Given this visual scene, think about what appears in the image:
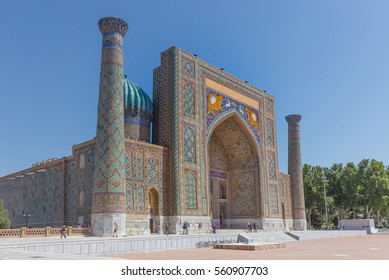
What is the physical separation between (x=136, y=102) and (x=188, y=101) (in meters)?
2.63

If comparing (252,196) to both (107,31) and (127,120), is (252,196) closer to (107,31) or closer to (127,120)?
(127,120)

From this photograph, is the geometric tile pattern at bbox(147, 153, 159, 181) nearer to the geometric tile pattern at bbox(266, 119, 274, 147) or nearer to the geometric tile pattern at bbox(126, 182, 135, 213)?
the geometric tile pattern at bbox(126, 182, 135, 213)

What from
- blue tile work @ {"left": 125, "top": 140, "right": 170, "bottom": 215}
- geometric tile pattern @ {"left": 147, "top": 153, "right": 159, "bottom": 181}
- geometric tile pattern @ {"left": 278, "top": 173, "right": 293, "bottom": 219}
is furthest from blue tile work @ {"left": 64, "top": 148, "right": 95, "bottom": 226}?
geometric tile pattern @ {"left": 278, "top": 173, "right": 293, "bottom": 219}

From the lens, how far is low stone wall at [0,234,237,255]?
404 inches

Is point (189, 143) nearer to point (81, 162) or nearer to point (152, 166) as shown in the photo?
point (152, 166)

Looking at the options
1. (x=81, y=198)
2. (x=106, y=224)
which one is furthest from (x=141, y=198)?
(x=81, y=198)

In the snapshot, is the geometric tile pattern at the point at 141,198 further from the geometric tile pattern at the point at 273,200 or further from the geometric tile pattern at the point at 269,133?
the geometric tile pattern at the point at 269,133

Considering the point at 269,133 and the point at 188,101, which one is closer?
the point at 188,101

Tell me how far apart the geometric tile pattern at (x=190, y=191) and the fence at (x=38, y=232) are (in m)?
5.39

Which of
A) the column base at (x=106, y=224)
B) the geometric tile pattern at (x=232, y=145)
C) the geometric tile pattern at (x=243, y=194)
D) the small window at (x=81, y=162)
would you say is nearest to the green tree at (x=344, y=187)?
the geometric tile pattern at (x=243, y=194)

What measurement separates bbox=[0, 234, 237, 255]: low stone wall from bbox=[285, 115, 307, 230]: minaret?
47.1 feet

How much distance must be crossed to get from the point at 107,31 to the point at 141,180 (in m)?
6.55

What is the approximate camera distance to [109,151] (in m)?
15.6
